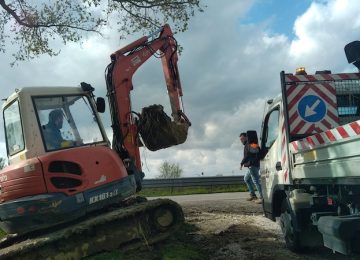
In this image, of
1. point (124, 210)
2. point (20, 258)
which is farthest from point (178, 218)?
point (20, 258)

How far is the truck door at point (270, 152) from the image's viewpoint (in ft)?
26.5

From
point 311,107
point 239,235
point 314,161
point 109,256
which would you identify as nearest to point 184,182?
point 239,235

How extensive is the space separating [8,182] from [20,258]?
1166mm

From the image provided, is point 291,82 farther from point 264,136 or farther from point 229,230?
point 229,230

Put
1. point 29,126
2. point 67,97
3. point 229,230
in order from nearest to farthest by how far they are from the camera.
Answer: point 29,126
point 67,97
point 229,230

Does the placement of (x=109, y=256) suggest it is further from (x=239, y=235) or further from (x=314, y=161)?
(x=314, y=161)

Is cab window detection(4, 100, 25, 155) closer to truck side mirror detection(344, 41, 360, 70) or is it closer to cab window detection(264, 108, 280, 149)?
cab window detection(264, 108, 280, 149)

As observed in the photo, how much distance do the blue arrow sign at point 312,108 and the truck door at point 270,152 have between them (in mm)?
836

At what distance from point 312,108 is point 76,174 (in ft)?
11.9

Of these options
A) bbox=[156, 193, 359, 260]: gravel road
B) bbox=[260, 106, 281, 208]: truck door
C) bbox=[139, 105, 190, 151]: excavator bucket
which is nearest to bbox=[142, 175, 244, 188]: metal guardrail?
bbox=[156, 193, 359, 260]: gravel road

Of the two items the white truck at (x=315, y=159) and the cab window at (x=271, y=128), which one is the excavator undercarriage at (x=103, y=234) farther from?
the cab window at (x=271, y=128)

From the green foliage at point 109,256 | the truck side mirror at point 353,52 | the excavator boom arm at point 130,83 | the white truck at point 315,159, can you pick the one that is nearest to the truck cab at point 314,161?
the white truck at point 315,159

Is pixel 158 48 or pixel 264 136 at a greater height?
pixel 158 48

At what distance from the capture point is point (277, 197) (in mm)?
8375
